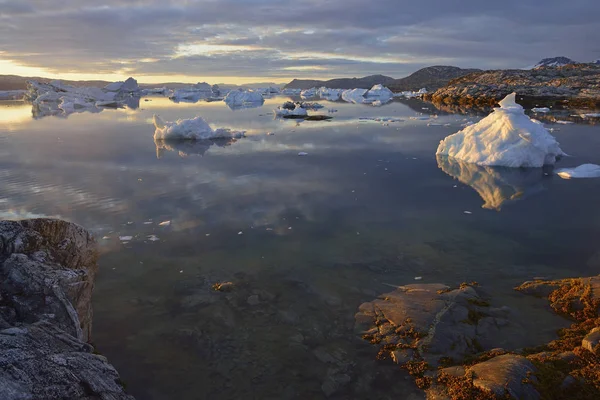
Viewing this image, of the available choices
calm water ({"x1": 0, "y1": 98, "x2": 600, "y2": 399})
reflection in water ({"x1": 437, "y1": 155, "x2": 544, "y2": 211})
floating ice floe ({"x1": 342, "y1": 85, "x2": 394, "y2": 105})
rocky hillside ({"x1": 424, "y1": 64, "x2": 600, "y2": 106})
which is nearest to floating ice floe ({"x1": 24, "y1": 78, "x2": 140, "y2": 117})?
floating ice floe ({"x1": 342, "y1": 85, "x2": 394, "y2": 105})

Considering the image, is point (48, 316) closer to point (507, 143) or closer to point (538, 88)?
point (507, 143)

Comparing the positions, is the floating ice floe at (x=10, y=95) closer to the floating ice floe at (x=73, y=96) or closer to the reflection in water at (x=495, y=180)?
the floating ice floe at (x=73, y=96)

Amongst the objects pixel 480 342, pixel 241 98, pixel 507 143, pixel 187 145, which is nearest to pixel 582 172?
pixel 507 143

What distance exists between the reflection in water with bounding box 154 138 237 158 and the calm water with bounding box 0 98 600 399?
58.5 inches

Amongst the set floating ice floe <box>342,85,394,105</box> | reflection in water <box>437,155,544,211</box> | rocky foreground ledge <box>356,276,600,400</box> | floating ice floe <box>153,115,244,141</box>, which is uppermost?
floating ice floe <box>342,85,394,105</box>

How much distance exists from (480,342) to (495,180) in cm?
1046

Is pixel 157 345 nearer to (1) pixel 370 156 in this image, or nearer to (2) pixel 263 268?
(2) pixel 263 268

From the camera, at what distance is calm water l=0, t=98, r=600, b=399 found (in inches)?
201

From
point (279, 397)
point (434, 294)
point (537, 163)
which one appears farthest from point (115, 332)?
point (537, 163)

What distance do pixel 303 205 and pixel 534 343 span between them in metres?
6.86

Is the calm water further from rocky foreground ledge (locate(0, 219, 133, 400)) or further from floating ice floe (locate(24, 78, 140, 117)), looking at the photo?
floating ice floe (locate(24, 78, 140, 117))

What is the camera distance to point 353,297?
6516 millimetres

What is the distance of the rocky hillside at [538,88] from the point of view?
54.9 meters

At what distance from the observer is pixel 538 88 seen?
59.4m
